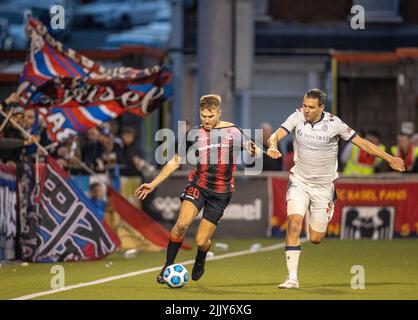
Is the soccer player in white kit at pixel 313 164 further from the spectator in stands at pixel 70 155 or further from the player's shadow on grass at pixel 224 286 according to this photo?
the spectator in stands at pixel 70 155

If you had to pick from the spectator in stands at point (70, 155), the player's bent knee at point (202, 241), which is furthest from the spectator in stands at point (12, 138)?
the player's bent knee at point (202, 241)

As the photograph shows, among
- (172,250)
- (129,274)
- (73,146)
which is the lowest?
(129,274)

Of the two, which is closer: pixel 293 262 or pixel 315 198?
pixel 293 262

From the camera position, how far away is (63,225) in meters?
20.8

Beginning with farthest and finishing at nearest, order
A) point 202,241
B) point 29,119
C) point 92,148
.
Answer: point 92,148 → point 29,119 → point 202,241

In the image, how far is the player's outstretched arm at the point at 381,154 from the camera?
1648 cm

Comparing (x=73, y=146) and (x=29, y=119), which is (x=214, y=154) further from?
(x=73, y=146)

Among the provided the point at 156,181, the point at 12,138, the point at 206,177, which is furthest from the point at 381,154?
the point at 12,138

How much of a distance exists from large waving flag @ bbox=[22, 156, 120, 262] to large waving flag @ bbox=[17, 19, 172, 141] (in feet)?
3.63

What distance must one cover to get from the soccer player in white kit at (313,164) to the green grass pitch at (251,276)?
0.75 meters

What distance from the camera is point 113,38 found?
40.8 meters

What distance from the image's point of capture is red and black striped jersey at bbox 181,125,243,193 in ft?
54.9

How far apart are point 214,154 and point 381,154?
71.8 inches

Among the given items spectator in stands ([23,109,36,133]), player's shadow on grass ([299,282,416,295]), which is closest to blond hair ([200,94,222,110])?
player's shadow on grass ([299,282,416,295])
